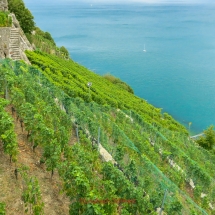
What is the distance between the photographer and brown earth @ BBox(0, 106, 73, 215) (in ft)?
26.9

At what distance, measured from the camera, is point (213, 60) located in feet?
217

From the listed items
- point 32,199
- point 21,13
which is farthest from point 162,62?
point 32,199

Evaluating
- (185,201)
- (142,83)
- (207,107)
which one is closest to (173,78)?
(142,83)

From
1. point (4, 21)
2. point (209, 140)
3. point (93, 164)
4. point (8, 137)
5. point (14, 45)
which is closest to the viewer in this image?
point (8, 137)

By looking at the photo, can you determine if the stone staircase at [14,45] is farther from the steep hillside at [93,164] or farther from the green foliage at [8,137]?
the green foliage at [8,137]

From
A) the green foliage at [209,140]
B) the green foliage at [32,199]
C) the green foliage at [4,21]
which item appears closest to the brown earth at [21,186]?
the green foliage at [32,199]

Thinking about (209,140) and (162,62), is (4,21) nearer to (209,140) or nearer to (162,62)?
(209,140)

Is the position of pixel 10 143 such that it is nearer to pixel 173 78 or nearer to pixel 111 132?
pixel 111 132

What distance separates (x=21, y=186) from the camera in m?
8.72

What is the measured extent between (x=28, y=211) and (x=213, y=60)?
6664 centimetres

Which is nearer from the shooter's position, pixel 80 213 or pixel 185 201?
pixel 80 213

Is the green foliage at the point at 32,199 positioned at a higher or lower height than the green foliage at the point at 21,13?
lower

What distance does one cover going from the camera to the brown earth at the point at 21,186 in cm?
819

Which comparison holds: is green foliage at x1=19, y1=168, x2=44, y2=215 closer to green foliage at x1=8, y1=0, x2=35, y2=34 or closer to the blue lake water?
green foliage at x1=8, y1=0, x2=35, y2=34
